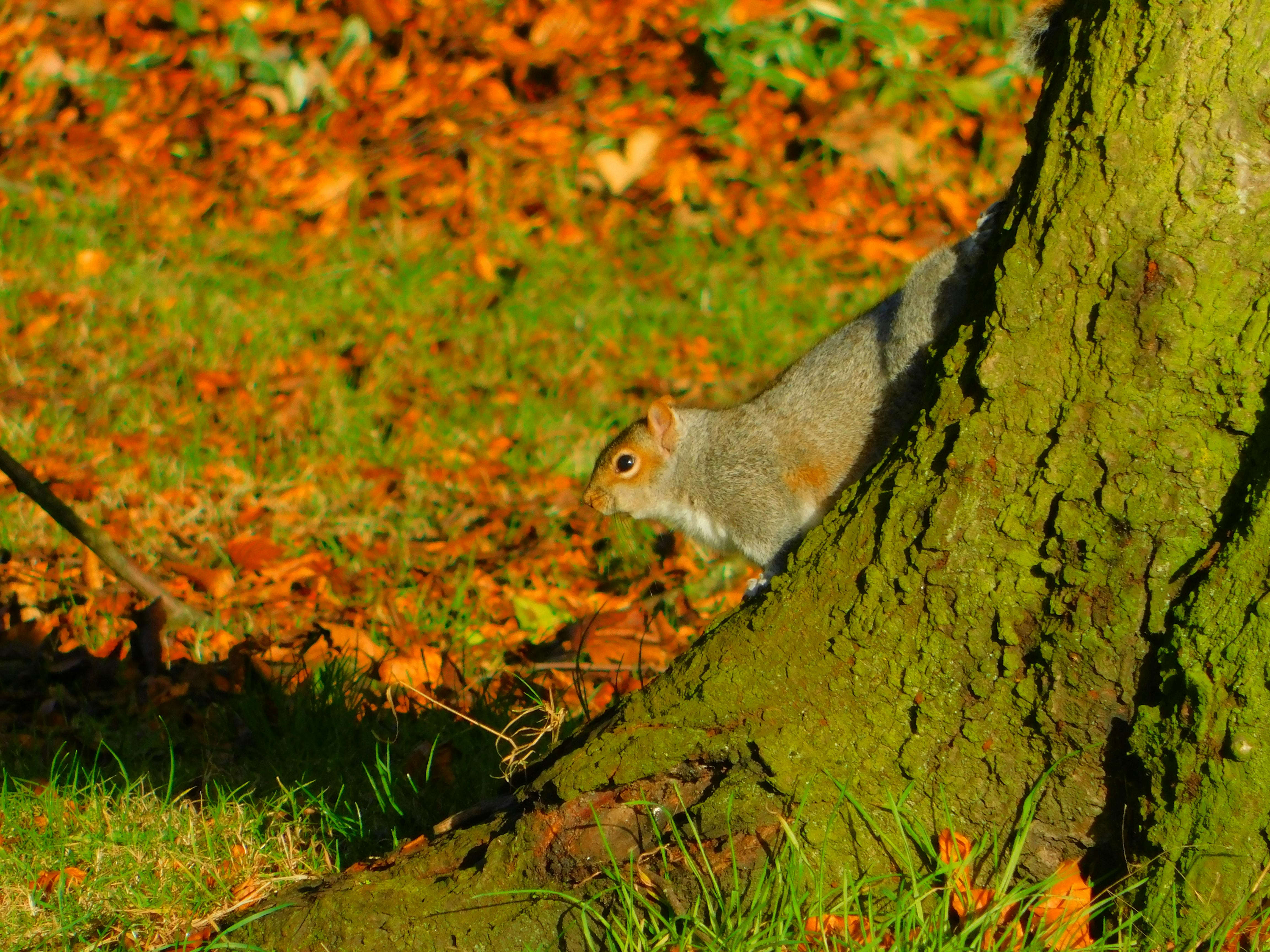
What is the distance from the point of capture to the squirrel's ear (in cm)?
298

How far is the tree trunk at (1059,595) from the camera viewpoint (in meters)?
1.56

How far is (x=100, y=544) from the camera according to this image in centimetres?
266

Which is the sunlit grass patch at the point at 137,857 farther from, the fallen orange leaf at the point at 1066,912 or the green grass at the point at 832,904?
the fallen orange leaf at the point at 1066,912

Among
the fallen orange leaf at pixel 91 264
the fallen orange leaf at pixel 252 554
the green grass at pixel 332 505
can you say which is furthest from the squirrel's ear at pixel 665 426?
the fallen orange leaf at pixel 91 264

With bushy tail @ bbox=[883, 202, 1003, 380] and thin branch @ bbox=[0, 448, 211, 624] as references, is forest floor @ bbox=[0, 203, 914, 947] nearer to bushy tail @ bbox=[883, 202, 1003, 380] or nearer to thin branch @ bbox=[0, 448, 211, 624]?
thin branch @ bbox=[0, 448, 211, 624]

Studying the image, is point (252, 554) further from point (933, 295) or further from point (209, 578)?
point (933, 295)

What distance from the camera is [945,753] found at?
67.6 inches

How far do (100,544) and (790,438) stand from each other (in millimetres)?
1438

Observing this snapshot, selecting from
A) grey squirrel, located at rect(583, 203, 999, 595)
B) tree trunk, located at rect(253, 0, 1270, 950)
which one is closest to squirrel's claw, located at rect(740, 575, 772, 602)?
grey squirrel, located at rect(583, 203, 999, 595)

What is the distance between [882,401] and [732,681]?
29.9 inches

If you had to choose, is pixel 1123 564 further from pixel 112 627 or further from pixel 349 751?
pixel 112 627

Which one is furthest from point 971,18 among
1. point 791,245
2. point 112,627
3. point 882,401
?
point 112,627

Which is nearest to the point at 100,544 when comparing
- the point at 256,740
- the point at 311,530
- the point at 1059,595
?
the point at 256,740

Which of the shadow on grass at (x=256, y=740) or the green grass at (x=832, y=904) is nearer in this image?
the green grass at (x=832, y=904)
